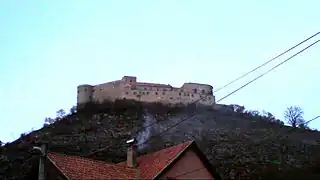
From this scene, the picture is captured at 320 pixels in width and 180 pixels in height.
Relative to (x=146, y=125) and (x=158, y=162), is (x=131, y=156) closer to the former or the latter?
(x=158, y=162)

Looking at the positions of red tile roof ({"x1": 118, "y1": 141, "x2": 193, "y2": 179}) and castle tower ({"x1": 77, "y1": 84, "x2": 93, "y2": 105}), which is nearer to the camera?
red tile roof ({"x1": 118, "y1": 141, "x2": 193, "y2": 179})

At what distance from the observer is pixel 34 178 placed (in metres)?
33.9

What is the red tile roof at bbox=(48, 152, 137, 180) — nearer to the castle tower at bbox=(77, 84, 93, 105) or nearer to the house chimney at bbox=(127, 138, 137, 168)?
the house chimney at bbox=(127, 138, 137, 168)

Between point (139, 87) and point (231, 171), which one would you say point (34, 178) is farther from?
point (139, 87)

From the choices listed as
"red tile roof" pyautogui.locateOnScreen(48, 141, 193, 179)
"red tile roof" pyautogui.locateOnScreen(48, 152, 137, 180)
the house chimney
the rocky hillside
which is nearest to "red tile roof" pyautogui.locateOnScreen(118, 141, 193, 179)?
"red tile roof" pyautogui.locateOnScreen(48, 141, 193, 179)

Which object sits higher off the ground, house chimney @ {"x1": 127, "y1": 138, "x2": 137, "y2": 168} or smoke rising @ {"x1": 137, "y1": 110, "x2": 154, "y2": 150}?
smoke rising @ {"x1": 137, "y1": 110, "x2": 154, "y2": 150}

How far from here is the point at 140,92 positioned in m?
153

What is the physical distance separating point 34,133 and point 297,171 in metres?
84.7

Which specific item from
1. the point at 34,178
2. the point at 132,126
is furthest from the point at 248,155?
the point at 34,178

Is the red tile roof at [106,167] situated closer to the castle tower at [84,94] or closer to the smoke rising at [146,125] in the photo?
the smoke rising at [146,125]

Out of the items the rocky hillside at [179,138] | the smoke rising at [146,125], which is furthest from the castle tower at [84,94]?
the smoke rising at [146,125]

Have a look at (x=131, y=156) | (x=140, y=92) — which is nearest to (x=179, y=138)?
(x=140, y=92)

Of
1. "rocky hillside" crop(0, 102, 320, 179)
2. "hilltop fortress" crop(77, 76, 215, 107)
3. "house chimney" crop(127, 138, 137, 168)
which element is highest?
"hilltop fortress" crop(77, 76, 215, 107)

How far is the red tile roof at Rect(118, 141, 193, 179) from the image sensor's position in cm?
2603
